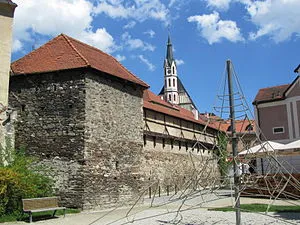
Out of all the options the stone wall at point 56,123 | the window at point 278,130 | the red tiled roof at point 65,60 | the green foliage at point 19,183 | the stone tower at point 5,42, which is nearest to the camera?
the green foliage at point 19,183

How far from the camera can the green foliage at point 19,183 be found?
11.9 m

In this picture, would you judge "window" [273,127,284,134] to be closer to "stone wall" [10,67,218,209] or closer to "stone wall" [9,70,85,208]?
"stone wall" [10,67,218,209]

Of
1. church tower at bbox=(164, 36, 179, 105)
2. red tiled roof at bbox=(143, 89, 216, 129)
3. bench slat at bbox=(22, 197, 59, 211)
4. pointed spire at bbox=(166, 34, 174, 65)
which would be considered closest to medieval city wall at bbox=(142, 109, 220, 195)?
red tiled roof at bbox=(143, 89, 216, 129)

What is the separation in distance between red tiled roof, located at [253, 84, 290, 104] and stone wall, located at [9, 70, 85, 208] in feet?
47.7

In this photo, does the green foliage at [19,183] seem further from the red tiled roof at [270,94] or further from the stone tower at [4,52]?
the red tiled roof at [270,94]

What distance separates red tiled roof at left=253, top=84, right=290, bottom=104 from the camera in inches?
961

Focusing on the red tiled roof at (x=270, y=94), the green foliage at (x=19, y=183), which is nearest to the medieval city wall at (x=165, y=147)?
the red tiled roof at (x=270, y=94)

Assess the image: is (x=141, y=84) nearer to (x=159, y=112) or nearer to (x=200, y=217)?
(x=159, y=112)

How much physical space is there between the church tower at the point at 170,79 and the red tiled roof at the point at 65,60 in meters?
62.2

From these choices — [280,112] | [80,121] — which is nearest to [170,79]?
[280,112]

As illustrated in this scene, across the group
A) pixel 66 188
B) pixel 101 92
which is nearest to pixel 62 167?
pixel 66 188

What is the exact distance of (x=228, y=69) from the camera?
7.07 metres

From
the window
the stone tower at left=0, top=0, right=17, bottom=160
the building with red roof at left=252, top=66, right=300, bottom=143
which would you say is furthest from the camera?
the window

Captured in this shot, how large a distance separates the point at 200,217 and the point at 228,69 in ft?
18.9
